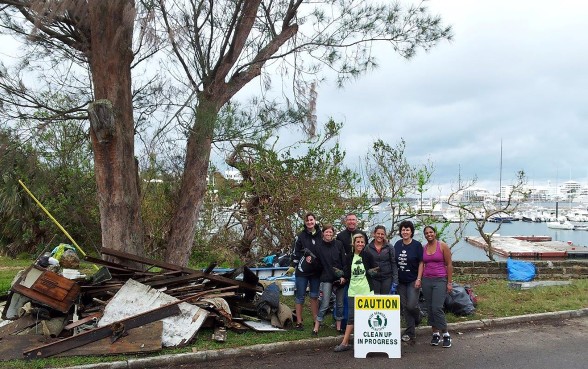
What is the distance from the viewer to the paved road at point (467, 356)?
21.3 feet

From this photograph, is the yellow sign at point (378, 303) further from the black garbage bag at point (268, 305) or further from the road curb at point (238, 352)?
the black garbage bag at point (268, 305)

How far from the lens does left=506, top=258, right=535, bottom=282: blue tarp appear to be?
43.1ft

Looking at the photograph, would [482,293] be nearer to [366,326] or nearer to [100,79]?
[366,326]

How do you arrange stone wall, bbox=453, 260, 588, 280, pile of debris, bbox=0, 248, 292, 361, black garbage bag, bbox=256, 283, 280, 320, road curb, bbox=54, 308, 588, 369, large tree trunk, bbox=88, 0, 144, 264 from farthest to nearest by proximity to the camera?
stone wall, bbox=453, 260, 588, 280 → large tree trunk, bbox=88, 0, 144, 264 → black garbage bag, bbox=256, 283, 280, 320 → pile of debris, bbox=0, 248, 292, 361 → road curb, bbox=54, 308, 588, 369

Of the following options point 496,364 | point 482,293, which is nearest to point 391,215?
point 482,293

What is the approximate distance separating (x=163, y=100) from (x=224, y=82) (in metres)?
1.22

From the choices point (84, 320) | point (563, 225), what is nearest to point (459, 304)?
point (84, 320)

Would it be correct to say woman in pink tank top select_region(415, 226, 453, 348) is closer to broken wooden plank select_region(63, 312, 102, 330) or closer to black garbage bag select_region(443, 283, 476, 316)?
black garbage bag select_region(443, 283, 476, 316)

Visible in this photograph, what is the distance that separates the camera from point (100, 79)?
8.77m

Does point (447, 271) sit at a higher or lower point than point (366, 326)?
higher

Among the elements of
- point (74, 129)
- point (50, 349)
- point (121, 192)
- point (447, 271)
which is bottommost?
point (50, 349)

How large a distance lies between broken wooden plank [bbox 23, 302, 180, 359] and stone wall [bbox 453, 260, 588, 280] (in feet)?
28.9

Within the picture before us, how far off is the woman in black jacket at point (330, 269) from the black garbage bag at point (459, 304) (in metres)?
2.35

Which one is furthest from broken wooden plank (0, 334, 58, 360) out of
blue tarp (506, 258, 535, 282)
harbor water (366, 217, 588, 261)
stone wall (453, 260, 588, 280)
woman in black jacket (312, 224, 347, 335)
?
harbor water (366, 217, 588, 261)
